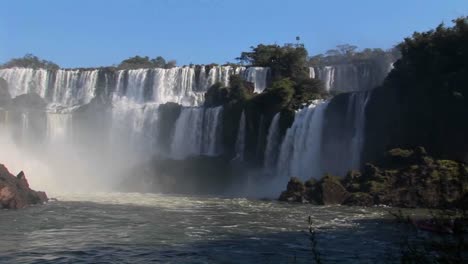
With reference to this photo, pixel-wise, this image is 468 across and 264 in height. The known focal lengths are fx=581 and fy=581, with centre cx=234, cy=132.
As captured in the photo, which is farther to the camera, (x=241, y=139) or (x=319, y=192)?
(x=241, y=139)

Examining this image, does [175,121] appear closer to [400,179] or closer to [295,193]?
[295,193]

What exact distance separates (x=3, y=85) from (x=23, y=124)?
12235 mm

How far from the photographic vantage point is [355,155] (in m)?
33.6

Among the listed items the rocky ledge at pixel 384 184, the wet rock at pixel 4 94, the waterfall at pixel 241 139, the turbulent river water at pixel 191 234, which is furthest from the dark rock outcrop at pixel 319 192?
the wet rock at pixel 4 94

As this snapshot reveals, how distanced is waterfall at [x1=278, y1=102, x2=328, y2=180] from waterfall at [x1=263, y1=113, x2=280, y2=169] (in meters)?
1.13

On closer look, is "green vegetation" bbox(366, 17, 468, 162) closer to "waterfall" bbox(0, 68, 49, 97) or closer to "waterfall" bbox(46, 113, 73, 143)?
"waterfall" bbox(46, 113, 73, 143)

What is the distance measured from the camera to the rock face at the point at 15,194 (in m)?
23.3

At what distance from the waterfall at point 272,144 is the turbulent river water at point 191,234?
499 inches

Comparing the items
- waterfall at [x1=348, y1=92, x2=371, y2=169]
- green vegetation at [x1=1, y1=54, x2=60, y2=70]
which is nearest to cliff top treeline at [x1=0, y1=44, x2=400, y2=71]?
green vegetation at [x1=1, y1=54, x2=60, y2=70]

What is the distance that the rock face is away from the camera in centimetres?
2334

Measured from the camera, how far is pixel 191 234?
650 inches

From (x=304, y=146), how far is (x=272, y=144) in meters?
3.19

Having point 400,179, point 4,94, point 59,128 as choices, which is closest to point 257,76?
point 59,128

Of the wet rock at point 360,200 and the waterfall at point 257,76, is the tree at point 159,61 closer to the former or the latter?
the waterfall at point 257,76
